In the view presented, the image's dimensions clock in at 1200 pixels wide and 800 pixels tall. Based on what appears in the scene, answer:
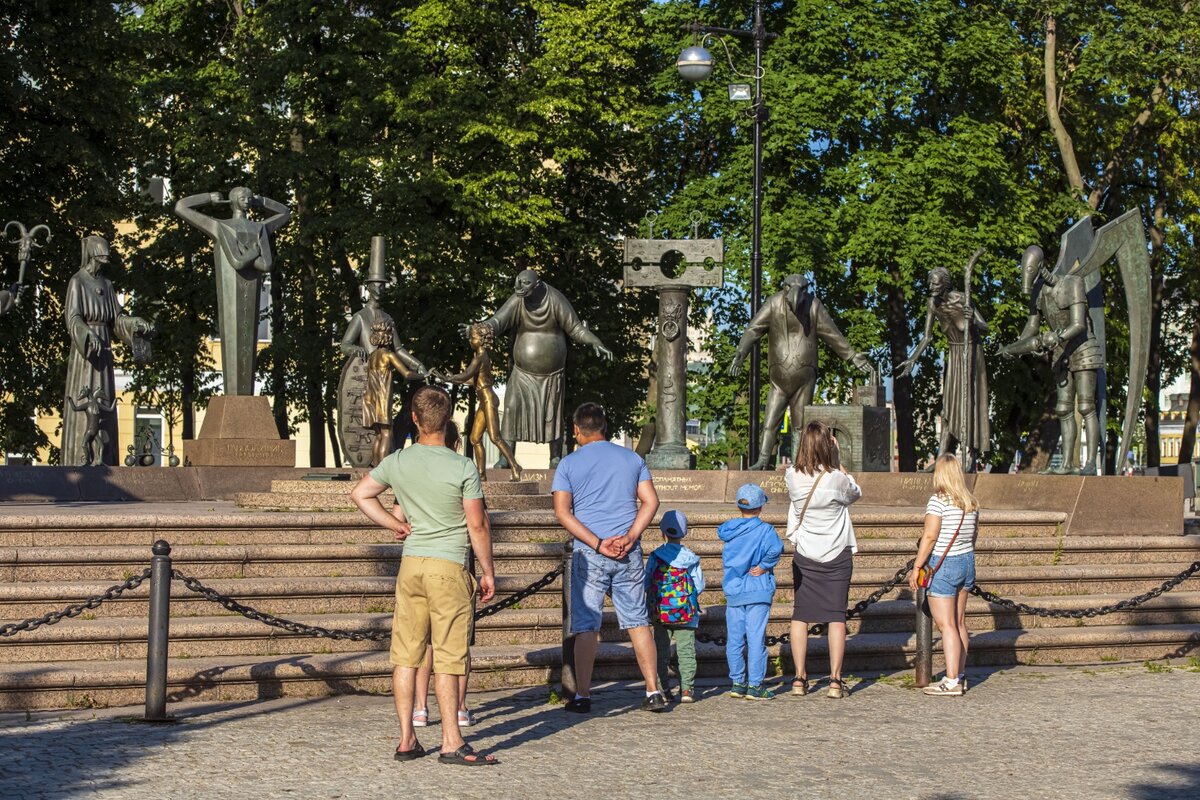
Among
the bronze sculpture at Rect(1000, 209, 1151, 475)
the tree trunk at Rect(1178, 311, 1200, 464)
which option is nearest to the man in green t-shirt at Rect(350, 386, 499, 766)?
the bronze sculpture at Rect(1000, 209, 1151, 475)

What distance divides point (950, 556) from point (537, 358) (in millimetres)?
9136

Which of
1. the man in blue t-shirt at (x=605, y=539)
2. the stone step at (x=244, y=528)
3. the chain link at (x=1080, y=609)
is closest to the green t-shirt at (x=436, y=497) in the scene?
the man in blue t-shirt at (x=605, y=539)

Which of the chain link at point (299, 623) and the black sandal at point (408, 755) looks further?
the chain link at point (299, 623)

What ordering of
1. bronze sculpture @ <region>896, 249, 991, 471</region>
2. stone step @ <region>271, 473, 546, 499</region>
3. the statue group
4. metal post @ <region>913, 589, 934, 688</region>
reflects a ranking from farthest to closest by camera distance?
bronze sculpture @ <region>896, 249, 991, 471</region> < the statue group < stone step @ <region>271, 473, 546, 499</region> < metal post @ <region>913, 589, 934, 688</region>

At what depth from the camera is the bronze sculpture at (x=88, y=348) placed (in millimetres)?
19016

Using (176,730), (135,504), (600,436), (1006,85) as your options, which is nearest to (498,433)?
(135,504)

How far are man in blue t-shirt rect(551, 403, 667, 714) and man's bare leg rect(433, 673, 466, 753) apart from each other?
1609 mm

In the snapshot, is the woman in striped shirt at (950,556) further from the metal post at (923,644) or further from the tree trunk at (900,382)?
the tree trunk at (900,382)

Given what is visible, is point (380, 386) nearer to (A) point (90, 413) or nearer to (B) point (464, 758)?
(A) point (90, 413)

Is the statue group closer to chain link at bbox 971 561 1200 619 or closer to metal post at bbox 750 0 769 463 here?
metal post at bbox 750 0 769 463

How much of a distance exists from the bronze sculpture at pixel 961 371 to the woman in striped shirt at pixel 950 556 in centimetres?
759

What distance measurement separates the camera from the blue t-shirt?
9641 millimetres

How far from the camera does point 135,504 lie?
1714 cm

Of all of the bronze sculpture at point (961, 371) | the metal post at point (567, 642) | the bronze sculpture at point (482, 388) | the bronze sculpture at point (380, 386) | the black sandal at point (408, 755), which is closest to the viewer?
the black sandal at point (408, 755)
